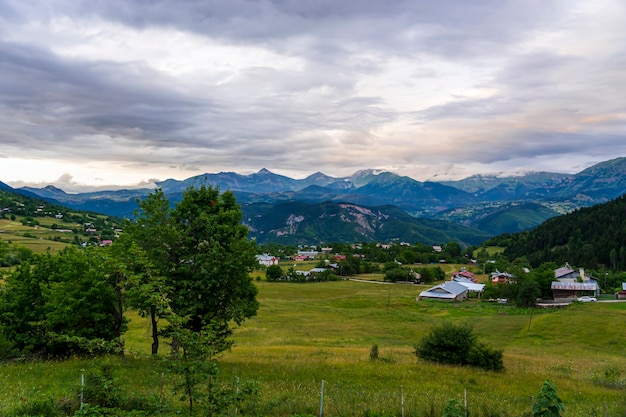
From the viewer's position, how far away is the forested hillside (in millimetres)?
146250

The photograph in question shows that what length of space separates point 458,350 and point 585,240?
178 meters

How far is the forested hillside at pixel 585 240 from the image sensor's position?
480 ft

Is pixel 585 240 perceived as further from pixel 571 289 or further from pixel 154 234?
pixel 154 234

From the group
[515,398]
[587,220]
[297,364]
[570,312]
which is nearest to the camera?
[515,398]

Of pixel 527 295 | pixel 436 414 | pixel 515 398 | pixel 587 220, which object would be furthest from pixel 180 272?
pixel 587 220

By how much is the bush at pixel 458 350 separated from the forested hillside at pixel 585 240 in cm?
14252

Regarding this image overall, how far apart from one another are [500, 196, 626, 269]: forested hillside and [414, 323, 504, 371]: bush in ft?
468

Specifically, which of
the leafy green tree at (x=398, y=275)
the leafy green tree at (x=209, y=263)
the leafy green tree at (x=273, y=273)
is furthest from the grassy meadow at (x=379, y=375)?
the leafy green tree at (x=273, y=273)

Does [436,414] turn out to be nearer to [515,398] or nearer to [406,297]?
[515,398]

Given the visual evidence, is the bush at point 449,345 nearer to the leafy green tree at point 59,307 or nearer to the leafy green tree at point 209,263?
the leafy green tree at point 209,263

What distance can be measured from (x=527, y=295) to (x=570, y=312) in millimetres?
20935

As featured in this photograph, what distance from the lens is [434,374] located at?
23000 mm

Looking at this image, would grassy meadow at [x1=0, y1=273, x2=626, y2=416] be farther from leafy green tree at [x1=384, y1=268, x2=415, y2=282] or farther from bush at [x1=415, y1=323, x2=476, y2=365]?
leafy green tree at [x1=384, y1=268, x2=415, y2=282]

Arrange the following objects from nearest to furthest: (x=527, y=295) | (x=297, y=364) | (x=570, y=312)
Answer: (x=297, y=364) → (x=570, y=312) → (x=527, y=295)
